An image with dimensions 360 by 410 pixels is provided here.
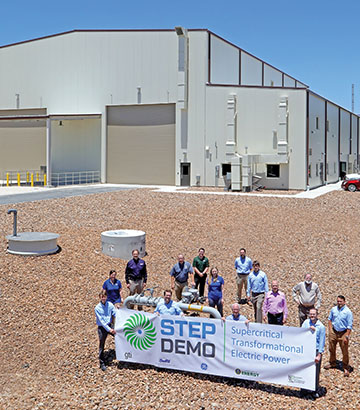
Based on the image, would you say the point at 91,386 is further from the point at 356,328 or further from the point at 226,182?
the point at 226,182

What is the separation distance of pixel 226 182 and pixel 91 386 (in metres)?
25.7

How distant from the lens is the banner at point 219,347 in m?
8.06

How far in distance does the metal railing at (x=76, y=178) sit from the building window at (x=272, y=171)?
12.8 metres

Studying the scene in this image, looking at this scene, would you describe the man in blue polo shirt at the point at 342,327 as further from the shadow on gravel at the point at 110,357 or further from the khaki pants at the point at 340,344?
the shadow on gravel at the point at 110,357

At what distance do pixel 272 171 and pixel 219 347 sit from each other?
2702 centimetres

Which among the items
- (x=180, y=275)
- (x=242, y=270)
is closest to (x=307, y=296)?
(x=242, y=270)

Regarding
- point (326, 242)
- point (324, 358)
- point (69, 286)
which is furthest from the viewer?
point (326, 242)

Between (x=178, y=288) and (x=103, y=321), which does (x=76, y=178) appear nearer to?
(x=178, y=288)

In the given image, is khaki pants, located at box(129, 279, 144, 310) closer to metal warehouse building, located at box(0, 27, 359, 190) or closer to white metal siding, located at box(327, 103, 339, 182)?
metal warehouse building, located at box(0, 27, 359, 190)

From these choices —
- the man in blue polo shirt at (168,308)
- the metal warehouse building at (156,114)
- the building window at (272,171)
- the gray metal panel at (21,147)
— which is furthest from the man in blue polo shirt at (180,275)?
the gray metal panel at (21,147)

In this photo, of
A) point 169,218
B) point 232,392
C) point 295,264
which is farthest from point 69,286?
point 169,218

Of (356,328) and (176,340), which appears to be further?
(356,328)

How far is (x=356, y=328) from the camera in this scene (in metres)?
10.6

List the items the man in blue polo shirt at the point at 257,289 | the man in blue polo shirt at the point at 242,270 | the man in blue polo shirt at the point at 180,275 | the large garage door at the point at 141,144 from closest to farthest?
the man in blue polo shirt at the point at 257,289
the man in blue polo shirt at the point at 180,275
the man in blue polo shirt at the point at 242,270
the large garage door at the point at 141,144
